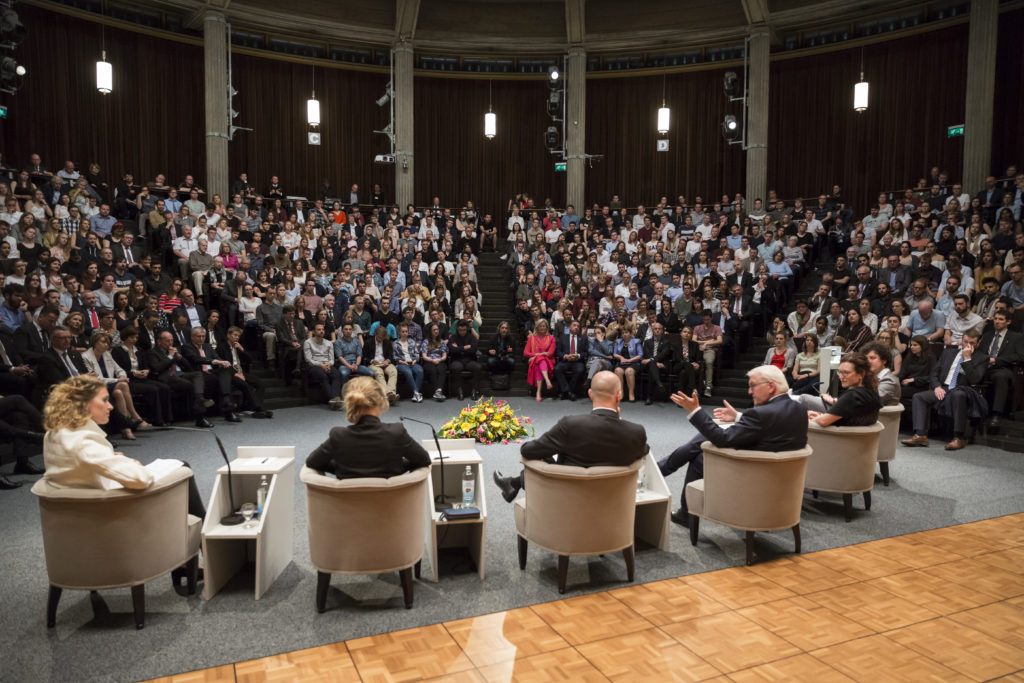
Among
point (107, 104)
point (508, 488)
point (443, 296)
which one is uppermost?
point (107, 104)

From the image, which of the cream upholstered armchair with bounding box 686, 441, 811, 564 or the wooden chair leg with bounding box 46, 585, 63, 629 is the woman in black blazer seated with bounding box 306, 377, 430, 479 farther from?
the cream upholstered armchair with bounding box 686, 441, 811, 564

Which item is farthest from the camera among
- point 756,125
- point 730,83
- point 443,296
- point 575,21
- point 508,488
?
point 575,21

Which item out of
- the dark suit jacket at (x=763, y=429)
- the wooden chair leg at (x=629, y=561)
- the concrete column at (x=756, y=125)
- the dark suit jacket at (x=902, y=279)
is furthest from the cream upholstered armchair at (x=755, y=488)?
the concrete column at (x=756, y=125)

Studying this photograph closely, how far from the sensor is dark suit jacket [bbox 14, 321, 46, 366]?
20.4 ft

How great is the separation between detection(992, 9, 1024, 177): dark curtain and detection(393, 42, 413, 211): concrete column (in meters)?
11.3

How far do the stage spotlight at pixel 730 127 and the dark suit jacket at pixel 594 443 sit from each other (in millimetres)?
12461

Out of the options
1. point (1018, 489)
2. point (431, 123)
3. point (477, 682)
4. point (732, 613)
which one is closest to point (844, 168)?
point (431, 123)

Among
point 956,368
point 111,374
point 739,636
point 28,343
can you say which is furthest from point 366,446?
point 956,368

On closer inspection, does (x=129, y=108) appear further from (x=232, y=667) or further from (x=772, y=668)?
(x=772, y=668)

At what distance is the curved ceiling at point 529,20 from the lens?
1337 cm

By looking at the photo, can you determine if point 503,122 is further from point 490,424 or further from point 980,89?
point 490,424

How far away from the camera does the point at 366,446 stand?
3029 mm

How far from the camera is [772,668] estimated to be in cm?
264

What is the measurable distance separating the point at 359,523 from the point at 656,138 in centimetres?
1476
